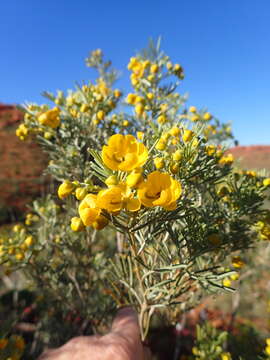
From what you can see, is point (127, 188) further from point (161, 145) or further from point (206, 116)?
point (206, 116)

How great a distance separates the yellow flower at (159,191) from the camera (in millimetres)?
742

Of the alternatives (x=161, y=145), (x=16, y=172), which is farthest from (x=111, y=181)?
(x=16, y=172)

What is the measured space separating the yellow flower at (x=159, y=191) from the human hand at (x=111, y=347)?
39.6 inches

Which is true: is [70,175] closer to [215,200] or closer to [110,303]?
[215,200]

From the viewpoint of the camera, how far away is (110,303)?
86.3 inches


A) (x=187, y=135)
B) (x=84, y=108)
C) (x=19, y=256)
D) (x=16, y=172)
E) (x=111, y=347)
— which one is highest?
(x=16, y=172)

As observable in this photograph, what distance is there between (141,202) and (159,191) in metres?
0.09

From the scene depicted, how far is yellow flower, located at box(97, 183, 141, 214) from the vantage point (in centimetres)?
75

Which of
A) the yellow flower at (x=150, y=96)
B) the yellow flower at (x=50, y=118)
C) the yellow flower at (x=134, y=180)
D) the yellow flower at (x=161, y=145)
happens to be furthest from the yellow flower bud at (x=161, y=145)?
the yellow flower at (x=150, y=96)

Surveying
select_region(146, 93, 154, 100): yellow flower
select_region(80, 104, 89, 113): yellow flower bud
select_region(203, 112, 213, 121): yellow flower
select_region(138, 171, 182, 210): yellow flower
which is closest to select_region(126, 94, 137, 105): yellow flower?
select_region(146, 93, 154, 100): yellow flower

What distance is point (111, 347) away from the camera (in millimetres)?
1311

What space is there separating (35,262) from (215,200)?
154 centimetres

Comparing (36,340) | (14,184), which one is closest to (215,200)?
(36,340)

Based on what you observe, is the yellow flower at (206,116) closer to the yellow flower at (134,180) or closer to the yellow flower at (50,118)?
the yellow flower at (50,118)
